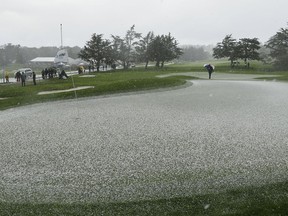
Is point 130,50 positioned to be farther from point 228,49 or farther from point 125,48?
point 228,49

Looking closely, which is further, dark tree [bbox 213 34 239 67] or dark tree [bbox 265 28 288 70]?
dark tree [bbox 213 34 239 67]

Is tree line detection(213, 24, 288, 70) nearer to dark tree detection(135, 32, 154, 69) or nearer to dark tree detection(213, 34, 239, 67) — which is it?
dark tree detection(213, 34, 239, 67)

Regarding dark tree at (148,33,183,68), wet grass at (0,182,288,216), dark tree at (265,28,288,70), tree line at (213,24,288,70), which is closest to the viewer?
wet grass at (0,182,288,216)

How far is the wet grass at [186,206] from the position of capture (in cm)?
766

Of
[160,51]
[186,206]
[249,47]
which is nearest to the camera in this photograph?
[186,206]

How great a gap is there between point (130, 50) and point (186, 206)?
81.8 m

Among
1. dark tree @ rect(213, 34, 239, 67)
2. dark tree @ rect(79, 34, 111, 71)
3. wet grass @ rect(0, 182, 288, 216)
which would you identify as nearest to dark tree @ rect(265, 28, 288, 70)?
dark tree @ rect(213, 34, 239, 67)

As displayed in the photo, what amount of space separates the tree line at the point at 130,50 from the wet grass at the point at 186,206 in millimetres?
70156

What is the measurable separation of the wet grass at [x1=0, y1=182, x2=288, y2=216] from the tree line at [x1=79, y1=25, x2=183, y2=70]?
70.2 metres

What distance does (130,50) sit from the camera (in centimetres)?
8744

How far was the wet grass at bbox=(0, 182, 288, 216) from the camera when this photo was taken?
7.66 m

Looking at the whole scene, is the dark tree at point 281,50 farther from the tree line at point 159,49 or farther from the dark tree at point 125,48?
the dark tree at point 125,48

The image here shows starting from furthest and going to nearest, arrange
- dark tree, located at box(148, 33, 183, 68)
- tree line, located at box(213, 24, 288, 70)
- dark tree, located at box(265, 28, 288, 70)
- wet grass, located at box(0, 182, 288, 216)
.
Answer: dark tree, located at box(148, 33, 183, 68) < tree line, located at box(213, 24, 288, 70) < dark tree, located at box(265, 28, 288, 70) < wet grass, located at box(0, 182, 288, 216)

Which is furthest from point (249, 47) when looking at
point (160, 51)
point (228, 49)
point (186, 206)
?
point (186, 206)
